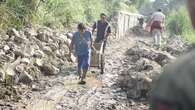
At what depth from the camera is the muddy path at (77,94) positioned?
343 inches

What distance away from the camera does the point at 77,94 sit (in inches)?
379

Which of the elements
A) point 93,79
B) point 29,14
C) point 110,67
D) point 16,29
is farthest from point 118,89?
point 29,14

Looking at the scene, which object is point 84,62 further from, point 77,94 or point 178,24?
point 178,24

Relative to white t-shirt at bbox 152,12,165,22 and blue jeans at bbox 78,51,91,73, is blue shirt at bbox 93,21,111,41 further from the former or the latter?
white t-shirt at bbox 152,12,165,22

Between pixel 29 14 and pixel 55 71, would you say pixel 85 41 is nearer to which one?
pixel 55 71

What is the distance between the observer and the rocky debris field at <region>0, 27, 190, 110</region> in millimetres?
8844

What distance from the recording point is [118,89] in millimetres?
10398

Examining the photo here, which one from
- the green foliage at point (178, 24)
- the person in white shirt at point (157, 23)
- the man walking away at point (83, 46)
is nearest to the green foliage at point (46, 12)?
the man walking away at point (83, 46)

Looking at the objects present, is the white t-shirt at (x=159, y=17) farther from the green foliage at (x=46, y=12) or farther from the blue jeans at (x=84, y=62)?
the blue jeans at (x=84, y=62)

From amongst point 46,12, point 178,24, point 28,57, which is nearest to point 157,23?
point 46,12

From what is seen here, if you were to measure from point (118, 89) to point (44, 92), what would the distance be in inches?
67.5

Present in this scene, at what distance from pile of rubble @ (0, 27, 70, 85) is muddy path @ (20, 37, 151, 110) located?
1.09 feet

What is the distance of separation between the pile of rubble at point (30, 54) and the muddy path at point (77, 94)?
332 millimetres

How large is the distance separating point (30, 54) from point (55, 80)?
1.07 metres
